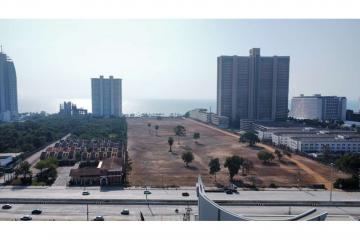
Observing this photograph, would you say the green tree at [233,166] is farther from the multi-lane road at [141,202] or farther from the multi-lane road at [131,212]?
the multi-lane road at [131,212]

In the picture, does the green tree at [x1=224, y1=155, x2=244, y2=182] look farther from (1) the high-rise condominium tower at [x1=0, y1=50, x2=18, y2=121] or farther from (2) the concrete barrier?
(1) the high-rise condominium tower at [x1=0, y1=50, x2=18, y2=121]

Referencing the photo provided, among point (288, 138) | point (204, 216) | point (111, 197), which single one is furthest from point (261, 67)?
point (204, 216)

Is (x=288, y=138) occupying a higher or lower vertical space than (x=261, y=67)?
→ lower

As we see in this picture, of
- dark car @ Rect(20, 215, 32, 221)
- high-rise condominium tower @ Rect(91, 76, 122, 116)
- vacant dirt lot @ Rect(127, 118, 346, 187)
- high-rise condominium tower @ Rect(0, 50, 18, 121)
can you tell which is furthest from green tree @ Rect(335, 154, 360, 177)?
high-rise condominium tower @ Rect(0, 50, 18, 121)

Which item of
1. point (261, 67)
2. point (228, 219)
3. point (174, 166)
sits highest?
point (261, 67)

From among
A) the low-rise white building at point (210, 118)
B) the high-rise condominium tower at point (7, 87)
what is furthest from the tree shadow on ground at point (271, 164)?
the high-rise condominium tower at point (7, 87)

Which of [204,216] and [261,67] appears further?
[261,67]

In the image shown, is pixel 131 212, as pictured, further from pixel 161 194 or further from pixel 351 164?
pixel 351 164

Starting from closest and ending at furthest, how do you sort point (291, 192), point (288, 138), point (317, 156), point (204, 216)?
point (204, 216) → point (291, 192) → point (317, 156) → point (288, 138)

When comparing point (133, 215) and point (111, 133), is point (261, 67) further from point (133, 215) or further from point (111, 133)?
point (133, 215)
